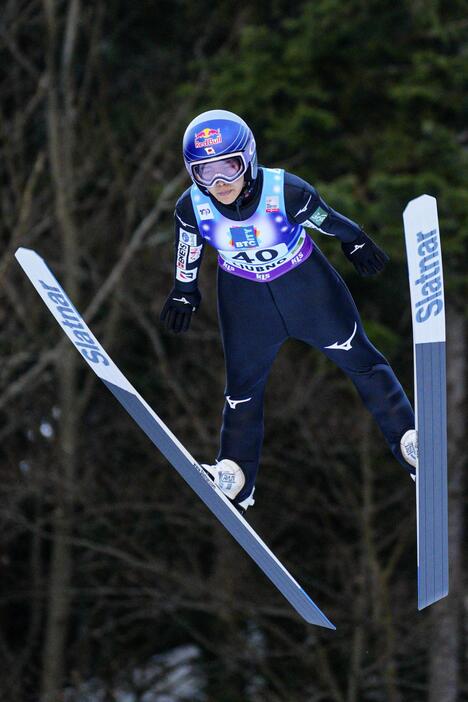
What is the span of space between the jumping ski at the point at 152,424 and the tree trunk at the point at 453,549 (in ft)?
28.9

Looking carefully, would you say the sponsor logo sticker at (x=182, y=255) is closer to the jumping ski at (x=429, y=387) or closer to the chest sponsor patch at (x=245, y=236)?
the chest sponsor patch at (x=245, y=236)

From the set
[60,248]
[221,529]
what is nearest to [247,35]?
[60,248]

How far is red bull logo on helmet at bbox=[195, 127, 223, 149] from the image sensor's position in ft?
12.9

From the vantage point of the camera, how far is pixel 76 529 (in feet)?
49.8

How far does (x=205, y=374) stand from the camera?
14672 mm

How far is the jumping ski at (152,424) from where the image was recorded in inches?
180

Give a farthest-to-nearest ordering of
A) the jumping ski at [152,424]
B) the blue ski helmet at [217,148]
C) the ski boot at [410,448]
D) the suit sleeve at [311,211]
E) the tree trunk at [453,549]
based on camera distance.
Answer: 1. the tree trunk at [453,549]
2. the jumping ski at [152,424]
3. the ski boot at [410,448]
4. the suit sleeve at [311,211]
5. the blue ski helmet at [217,148]

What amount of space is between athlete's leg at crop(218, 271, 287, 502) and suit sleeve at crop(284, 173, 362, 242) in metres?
0.32

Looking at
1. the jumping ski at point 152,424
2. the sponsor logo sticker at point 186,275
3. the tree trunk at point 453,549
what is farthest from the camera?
the tree trunk at point 453,549

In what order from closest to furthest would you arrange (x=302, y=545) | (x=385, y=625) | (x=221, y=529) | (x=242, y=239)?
(x=242, y=239) → (x=385, y=625) → (x=221, y=529) → (x=302, y=545)

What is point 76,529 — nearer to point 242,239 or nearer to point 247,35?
point 247,35

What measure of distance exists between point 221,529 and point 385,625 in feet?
8.74

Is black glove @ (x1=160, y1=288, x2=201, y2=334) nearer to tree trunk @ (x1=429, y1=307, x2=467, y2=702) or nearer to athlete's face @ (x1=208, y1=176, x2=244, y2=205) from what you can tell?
athlete's face @ (x1=208, y1=176, x2=244, y2=205)

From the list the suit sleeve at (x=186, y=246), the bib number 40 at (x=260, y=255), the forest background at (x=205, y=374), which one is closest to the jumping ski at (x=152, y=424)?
the suit sleeve at (x=186, y=246)
